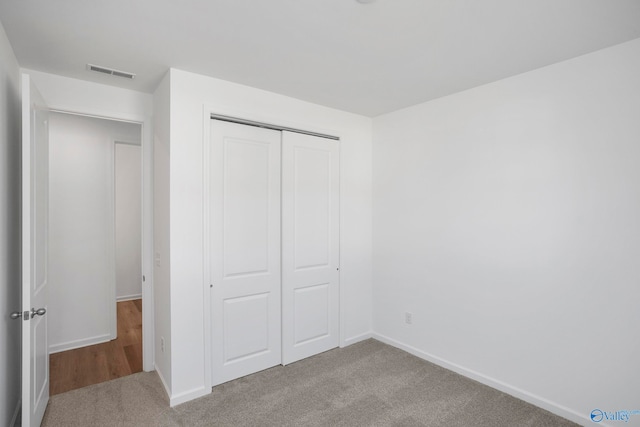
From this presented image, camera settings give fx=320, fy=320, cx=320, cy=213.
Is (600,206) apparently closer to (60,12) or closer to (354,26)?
(354,26)

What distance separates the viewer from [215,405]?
7.88 feet

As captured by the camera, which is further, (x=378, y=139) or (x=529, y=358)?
(x=378, y=139)

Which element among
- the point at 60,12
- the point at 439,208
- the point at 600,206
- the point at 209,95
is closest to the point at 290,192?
the point at 209,95

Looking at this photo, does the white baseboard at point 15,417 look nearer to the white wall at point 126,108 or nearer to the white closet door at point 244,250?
the white wall at point 126,108

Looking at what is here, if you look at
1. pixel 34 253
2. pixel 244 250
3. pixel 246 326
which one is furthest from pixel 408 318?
pixel 34 253

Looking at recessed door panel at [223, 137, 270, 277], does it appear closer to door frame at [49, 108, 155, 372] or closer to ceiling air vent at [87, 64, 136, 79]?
door frame at [49, 108, 155, 372]

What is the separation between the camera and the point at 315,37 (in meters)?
1.99

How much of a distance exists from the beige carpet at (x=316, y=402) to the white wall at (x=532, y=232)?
281mm

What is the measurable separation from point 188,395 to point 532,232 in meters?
2.92

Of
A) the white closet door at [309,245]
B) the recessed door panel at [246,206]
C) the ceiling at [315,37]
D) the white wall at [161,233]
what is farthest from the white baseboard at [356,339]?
the ceiling at [315,37]

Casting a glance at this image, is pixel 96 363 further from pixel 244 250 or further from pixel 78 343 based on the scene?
pixel 244 250

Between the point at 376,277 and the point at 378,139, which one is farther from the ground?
the point at 378,139

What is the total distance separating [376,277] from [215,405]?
207 centimetres

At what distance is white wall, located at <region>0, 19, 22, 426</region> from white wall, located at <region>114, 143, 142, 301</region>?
3126mm
